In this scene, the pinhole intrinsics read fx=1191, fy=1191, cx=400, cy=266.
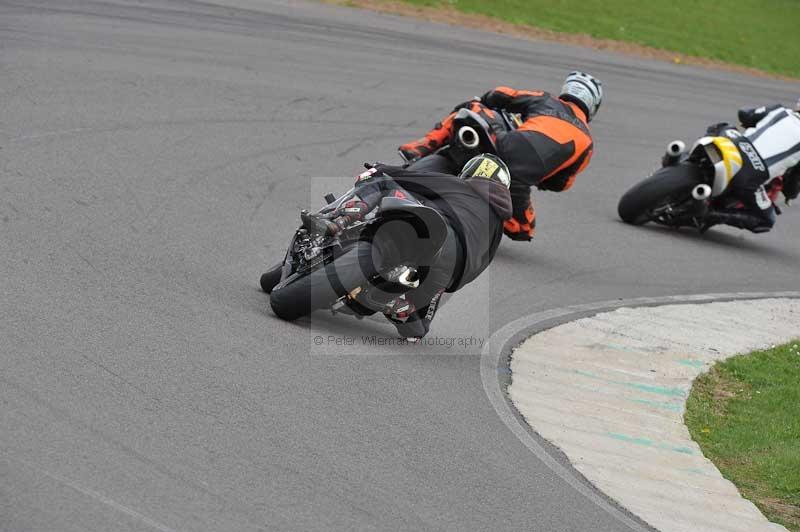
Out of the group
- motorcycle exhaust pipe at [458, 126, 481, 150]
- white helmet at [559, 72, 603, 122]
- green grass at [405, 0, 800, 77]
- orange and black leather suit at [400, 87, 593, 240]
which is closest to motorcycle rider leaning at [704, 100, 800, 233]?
white helmet at [559, 72, 603, 122]

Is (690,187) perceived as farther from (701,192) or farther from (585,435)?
(585,435)

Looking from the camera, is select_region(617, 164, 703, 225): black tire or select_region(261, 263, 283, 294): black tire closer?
select_region(261, 263, 283, 294): black tire

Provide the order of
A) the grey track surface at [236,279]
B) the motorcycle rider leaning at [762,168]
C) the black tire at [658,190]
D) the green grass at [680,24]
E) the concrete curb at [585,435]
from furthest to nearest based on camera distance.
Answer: the green grass at [680,24] < the black tire at [658,190] < the motorcycle rider leaning at [762,168] < the concrete curb at [585,435] < the grey track surface at [236,279]

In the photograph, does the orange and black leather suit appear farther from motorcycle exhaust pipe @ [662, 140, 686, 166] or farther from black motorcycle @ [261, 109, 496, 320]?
motorcycle exhaust pipe @ [662, 140, 686, 166]

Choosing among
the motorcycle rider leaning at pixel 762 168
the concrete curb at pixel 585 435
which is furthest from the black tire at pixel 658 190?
the concrete curb at pixel 585 435

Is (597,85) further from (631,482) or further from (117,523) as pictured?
(117,523)

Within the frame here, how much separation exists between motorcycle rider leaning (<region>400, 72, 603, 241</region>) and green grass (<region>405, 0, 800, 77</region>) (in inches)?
470

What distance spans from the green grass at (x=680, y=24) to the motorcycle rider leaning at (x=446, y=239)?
14770 mm

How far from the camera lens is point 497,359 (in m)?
8.06

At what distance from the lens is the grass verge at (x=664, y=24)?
899 inches

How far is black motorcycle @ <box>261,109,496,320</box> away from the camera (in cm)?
733

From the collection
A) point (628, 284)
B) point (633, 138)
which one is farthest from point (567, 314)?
point (633, 138)

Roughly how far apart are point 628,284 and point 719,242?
272cm

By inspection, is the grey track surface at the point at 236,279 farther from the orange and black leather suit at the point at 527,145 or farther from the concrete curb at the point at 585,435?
the orange and black leather suit at the point at 527,145
